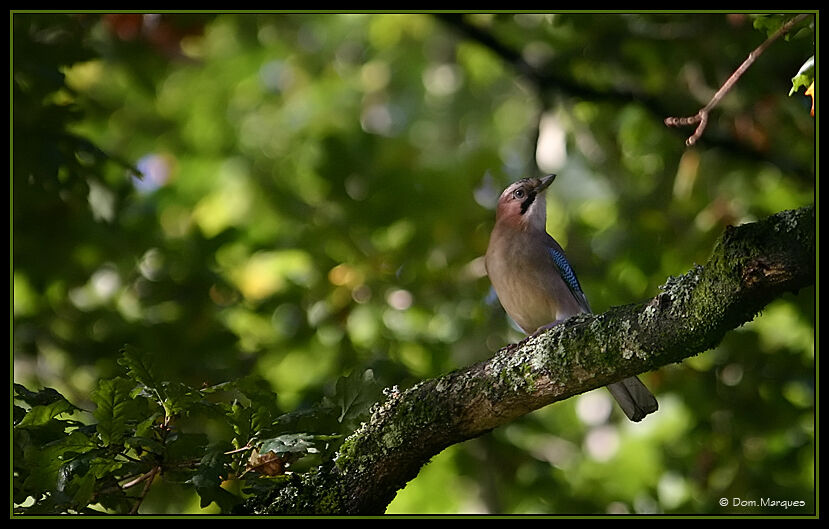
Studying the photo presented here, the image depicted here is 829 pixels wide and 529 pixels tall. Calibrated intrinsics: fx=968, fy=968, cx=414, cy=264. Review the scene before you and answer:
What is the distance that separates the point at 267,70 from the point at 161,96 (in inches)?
66.3

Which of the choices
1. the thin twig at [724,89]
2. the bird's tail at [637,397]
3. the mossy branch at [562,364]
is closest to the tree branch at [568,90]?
the bird's tail at [637,397]

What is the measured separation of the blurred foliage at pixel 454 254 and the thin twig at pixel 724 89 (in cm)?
296

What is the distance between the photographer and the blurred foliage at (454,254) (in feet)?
24.6

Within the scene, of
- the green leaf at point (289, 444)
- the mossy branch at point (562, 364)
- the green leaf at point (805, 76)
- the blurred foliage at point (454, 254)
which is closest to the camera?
the mossy branch at point (562, 364)

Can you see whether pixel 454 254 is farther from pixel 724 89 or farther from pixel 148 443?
pixel 148 443

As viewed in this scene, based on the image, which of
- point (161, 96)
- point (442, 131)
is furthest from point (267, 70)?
point (442, 131)

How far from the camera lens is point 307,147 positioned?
1164 centimetres

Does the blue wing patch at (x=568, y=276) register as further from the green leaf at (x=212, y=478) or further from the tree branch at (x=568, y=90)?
the green leaf at (x=212, y=478)

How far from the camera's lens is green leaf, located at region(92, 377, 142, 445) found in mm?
3736

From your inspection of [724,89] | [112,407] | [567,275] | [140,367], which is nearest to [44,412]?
[112,407]

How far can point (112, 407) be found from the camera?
3.75 m

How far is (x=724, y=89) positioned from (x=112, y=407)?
2.67 metres

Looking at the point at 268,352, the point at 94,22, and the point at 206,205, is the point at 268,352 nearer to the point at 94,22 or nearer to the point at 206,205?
the point at 94,22

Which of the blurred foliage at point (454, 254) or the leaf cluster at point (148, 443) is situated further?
the blurred foliage at point (454, 254)
